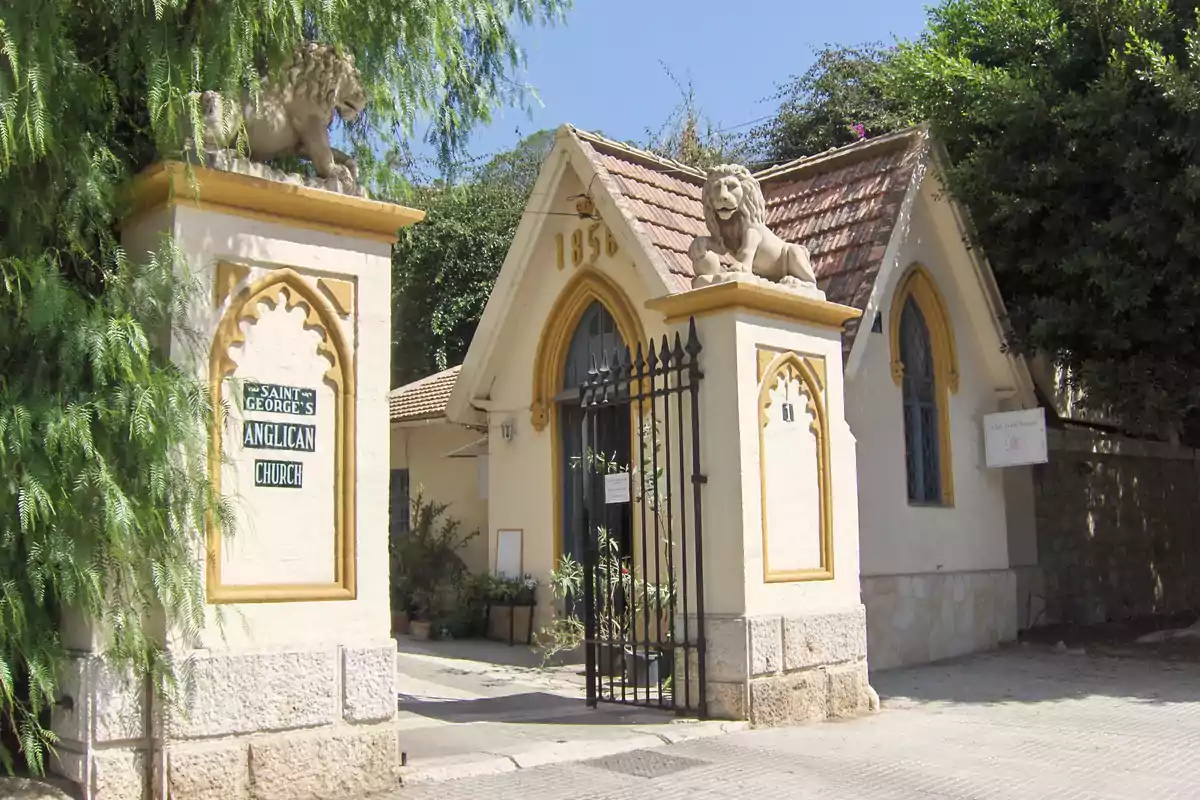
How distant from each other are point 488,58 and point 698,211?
5.27m

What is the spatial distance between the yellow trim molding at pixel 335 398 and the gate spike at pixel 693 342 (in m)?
2.89

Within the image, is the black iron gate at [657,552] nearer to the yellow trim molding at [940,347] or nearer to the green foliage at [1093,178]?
the yellow trim molding at [940,347]

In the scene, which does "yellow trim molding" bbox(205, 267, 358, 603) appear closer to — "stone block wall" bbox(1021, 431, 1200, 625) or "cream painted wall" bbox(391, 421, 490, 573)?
"cream painted wall" bbox(391, 421, 490, 573)

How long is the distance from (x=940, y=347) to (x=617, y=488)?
578 cm

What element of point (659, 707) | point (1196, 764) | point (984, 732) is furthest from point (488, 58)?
point (1196, 764)

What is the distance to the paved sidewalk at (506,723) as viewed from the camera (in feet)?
22.4

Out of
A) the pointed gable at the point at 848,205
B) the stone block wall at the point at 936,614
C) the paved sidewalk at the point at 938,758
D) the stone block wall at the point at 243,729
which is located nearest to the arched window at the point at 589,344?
the pointed gable at the point at 848,205

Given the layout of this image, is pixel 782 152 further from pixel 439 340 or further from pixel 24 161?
pixel 24 161

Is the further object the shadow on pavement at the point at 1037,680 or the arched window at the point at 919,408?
the arched window at the point at 919,408

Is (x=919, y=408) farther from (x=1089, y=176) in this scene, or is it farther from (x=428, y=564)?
(x=428, y=564)

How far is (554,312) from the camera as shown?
13.1 m

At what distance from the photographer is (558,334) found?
43.0ft

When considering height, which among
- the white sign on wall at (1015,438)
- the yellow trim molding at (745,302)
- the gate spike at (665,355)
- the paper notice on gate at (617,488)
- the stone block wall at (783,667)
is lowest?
the stone block wall at (783,667)

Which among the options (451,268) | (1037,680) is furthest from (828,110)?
(1037,680)
